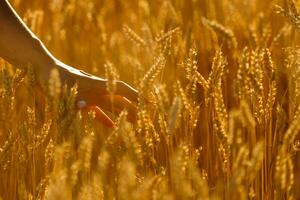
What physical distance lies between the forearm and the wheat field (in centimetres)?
5

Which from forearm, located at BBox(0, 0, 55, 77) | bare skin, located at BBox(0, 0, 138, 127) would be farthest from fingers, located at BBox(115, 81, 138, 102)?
forearm, located at BBox(0, 0, 55, 77)

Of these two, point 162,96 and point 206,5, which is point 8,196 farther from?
point 206,5

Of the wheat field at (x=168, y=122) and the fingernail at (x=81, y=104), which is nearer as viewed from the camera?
the wheat field at (x=168, y=122)

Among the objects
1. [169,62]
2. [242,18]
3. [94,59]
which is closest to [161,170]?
[169,62]

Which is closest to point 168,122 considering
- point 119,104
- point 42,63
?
point 119,104

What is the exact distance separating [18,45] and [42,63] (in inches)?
2.3

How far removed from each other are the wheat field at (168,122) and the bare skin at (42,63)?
0.14ft

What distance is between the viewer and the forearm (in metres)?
1.34

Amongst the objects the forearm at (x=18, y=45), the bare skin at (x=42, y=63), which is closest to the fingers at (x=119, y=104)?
the bare skin at (x=42, y=63)

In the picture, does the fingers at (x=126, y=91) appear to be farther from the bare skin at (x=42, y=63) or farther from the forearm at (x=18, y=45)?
the forearm at (x=18, y=45)

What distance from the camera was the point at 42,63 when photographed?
52.7 inches

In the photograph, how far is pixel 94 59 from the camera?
1938 millimetres

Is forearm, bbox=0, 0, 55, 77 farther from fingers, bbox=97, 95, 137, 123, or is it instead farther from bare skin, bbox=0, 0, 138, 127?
fingers, bbox=97, 95, 137, 123

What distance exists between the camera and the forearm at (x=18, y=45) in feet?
4.39
